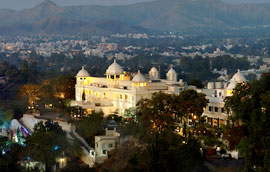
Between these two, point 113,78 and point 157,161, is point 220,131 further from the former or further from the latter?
point 113,78

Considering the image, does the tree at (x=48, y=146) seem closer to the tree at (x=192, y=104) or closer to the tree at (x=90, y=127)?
the tree at (x=90, y=127)

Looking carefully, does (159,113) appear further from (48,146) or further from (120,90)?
(120,90)

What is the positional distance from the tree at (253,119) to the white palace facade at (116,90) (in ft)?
23.4

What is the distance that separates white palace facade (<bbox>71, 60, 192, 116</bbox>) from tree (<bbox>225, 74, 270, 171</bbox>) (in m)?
7.14

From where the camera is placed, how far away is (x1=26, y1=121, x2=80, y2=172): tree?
83.4 ft

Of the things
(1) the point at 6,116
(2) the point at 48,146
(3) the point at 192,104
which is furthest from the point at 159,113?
(1) the point at 6,116

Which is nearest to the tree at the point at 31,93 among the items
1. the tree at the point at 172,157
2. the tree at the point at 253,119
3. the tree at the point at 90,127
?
the tree at the point at 90,127

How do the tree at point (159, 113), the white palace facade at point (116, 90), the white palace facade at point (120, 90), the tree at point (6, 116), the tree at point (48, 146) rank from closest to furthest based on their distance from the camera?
the tree at point (48, 146), the tree at point (159, 113), the white palace facade at point (120, 90), the white palace facade at point (116, 90), the tree at point (6, 116)

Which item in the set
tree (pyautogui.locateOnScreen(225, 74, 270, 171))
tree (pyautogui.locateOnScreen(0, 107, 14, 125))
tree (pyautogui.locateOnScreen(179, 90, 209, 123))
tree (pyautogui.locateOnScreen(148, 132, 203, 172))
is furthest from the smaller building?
tree (pyautogui.locateOnScreen(0, 107, 14, 125))

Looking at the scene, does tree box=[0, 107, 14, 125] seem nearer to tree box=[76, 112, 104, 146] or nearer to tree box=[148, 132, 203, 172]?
tree box=[76, 112, 104, 146]

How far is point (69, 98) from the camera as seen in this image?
124 feet

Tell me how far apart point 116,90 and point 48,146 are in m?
8.42

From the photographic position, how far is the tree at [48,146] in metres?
25.4

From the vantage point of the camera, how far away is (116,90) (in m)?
33.4
